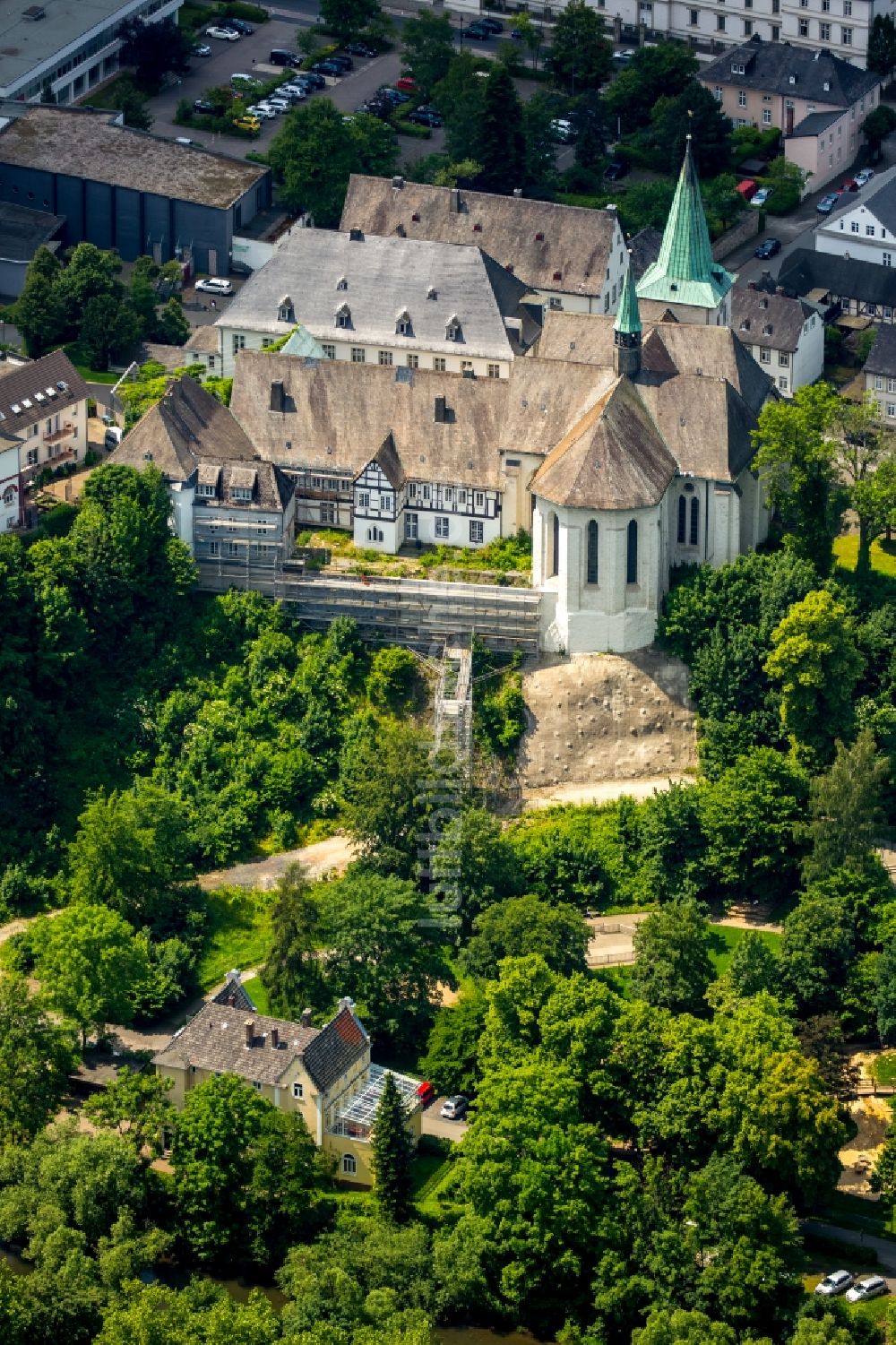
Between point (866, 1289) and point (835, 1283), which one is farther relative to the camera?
point (835, 1283)

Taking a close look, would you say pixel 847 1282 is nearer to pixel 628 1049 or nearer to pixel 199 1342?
pixel 628 1049

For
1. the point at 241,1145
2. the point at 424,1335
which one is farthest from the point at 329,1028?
the point at 424,1335

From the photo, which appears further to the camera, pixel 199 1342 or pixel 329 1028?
pixel 329 1028

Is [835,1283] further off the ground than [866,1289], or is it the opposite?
[835,1283]
